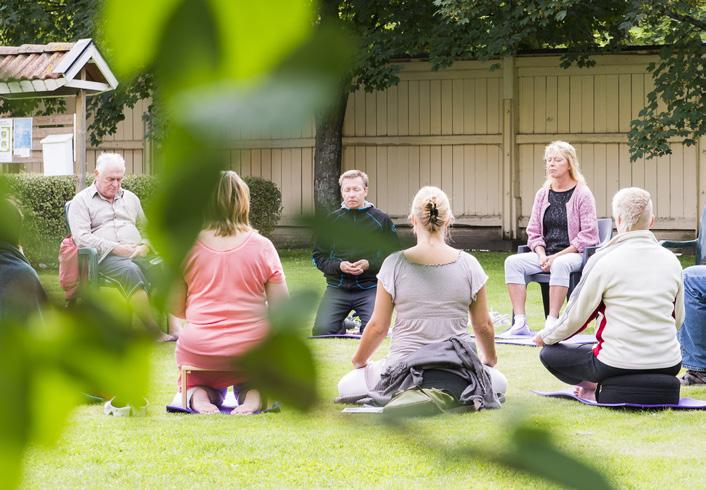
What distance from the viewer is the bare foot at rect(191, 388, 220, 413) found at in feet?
15.4

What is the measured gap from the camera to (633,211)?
202 inches

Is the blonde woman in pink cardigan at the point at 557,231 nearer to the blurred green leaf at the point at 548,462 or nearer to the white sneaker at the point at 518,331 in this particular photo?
the white sneaker at the point at 518,331

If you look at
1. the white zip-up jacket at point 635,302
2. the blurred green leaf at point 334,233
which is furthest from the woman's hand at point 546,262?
the blurred green leaf at point 334,233

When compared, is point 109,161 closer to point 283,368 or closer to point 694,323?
point 694,323

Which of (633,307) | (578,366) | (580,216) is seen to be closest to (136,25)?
(633,307)

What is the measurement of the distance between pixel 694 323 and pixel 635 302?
953 millimetres

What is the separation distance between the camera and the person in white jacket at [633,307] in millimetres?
4879

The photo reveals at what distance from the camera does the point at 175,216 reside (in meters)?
0.27

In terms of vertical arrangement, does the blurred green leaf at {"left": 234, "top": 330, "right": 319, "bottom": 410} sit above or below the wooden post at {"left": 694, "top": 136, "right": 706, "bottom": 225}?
below

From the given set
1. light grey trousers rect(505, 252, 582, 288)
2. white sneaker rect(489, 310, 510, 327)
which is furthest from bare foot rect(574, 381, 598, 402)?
white sneaker rect(489, 310, 510, 327)

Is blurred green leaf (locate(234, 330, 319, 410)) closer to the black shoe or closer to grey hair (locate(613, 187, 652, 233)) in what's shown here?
grey hair (locate(613, 187, 652, 233))

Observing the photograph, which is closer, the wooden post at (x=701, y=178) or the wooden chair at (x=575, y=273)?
the wooden chair at (x=575, y=273)

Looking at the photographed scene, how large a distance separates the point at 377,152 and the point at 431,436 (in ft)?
47.9

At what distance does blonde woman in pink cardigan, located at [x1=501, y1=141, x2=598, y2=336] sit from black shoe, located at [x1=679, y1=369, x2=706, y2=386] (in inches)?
67.5
